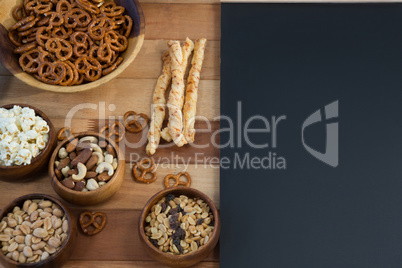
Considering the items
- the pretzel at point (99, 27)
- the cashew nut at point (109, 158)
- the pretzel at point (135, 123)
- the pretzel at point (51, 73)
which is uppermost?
the pretzel at point (99, 27)

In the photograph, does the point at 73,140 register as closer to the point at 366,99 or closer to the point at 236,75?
the point at 236,75

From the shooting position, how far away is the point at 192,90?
2.07m

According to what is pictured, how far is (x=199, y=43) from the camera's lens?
7.13ft

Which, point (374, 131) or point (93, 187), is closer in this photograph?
point (93, 187)

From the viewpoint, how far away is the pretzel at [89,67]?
1.98 meters

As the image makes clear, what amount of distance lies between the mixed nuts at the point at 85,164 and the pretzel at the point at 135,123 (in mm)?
194

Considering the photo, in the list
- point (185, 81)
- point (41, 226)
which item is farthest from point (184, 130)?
point (41, 226)

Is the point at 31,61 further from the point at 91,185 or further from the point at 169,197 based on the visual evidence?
the point at 169,197

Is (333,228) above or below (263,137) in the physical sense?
below

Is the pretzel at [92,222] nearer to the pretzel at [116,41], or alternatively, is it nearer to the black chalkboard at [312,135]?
the black chalkboard at [312,135]

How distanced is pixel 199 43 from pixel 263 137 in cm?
51

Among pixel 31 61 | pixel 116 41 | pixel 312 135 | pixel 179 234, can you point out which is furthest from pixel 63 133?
pixel 312 135

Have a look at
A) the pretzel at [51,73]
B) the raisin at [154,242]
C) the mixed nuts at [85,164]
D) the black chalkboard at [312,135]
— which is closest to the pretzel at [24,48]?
the pretzel at [51,73]

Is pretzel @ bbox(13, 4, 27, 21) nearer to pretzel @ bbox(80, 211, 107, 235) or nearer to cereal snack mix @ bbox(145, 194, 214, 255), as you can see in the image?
pretzel @ bbox(80, 211, 107, 235)
